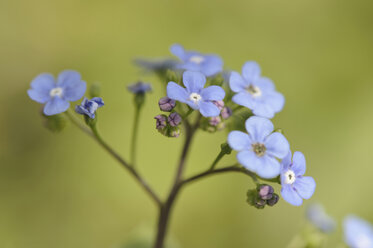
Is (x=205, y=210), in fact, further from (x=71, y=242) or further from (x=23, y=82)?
(x=23, y=82)

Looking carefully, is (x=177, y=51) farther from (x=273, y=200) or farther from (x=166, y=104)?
(x=273, y=200)

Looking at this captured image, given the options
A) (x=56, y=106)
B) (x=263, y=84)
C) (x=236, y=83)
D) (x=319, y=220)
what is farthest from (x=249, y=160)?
(x=319, y=220)

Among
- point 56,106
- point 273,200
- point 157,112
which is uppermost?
point 56,106

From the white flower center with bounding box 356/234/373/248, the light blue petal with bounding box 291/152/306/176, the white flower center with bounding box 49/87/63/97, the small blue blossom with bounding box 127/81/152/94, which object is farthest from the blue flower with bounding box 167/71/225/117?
the white flower center with bounding box 356/234/373/248

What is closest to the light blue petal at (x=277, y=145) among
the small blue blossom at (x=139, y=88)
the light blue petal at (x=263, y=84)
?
the light blue petal at (x=263, y=84)

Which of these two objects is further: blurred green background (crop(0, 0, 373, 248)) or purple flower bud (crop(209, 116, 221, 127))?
blurred green background (crop(0, 0, 373, 248))

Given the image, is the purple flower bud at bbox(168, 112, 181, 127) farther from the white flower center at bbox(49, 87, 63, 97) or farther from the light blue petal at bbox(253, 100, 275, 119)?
the white flower center at bbox(49, 87, 63, 97)
